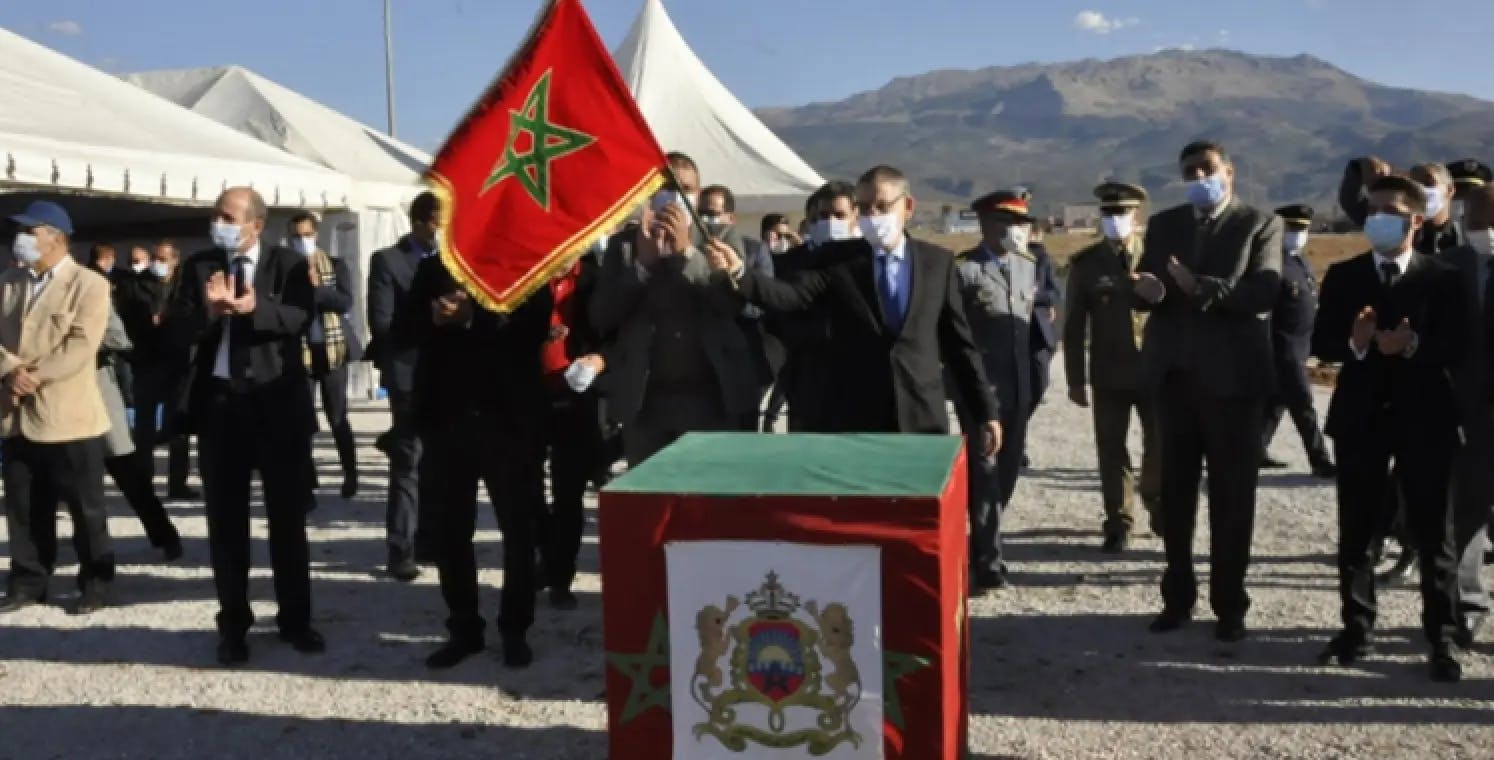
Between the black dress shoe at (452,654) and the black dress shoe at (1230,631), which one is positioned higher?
the black dress shoe at (1230,631)

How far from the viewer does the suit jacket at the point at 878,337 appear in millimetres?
5207

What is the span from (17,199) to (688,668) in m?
10.9

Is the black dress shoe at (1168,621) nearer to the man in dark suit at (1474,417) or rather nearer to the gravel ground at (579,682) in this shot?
the gravel ground at (579,682)

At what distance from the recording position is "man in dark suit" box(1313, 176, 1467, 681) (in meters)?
5.11

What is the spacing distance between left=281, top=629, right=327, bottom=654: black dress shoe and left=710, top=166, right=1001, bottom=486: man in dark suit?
2.45m

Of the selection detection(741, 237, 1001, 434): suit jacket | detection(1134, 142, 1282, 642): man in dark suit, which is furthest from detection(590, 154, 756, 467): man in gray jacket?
detection(1134, 142, 1282, 642): man in dark suit

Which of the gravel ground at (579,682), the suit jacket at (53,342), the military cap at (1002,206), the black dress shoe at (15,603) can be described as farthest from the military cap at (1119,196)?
the black dress shoe at (15,603)

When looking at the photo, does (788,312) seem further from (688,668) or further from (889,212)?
(688,668)

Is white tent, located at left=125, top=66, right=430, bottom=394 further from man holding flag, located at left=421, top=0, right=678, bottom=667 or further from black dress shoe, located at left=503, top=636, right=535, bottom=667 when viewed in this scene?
man holding flag, located at left=421, top=0, right=678, bottom=667

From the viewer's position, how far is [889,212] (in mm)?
5094

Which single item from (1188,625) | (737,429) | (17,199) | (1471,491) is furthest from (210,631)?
(17,199)

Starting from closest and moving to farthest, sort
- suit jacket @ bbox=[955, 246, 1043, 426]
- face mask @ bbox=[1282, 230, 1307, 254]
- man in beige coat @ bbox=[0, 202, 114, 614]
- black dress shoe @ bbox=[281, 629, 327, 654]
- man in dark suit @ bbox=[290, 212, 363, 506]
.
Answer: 1. black dress shoe @ bbox=[281, 629, 327, 654]
2. man in dark suit @ bbox=[290, 212, 363, 506]
3. man in beige coat @ bbox=[0, 202, 114, 614]
4. suit jacket @ bbox=[955, 246, 1043, 426]
5. face mask @ bbox=[1282, 230, 1307, 254]

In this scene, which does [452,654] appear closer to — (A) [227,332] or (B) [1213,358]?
(A) [227,332]

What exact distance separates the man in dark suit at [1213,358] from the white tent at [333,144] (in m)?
9.78
